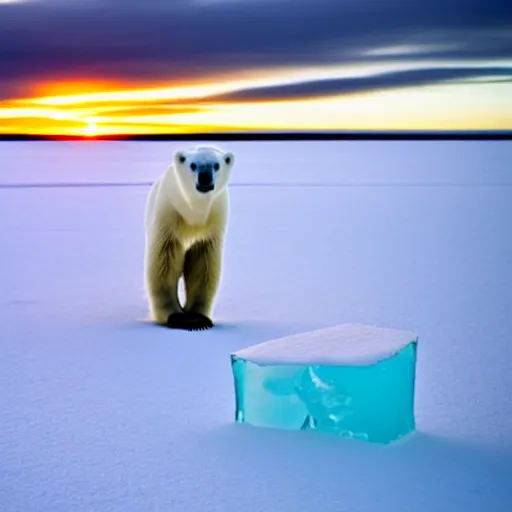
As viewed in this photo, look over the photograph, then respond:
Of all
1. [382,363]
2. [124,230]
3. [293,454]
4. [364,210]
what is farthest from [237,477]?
[364,210]

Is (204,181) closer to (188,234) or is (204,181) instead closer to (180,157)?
(180,157)

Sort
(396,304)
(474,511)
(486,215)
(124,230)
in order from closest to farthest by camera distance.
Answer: (474,511) < (396,304) < (124,230) < (486,215)

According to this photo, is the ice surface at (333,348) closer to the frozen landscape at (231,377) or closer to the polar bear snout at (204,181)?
the frozen landscape at (231,377)

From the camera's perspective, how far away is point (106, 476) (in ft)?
5.02

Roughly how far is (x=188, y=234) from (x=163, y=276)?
18 cm

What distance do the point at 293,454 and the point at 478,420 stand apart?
0.47 m

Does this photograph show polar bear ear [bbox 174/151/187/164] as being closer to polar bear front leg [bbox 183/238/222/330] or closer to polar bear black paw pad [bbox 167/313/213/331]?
polar bear front leg [bbox 183/238/222/330]

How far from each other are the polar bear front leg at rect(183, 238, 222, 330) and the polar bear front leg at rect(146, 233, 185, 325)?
58mm

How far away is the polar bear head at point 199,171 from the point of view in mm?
2783

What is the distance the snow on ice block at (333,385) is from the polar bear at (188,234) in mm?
1139

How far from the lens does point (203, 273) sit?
3051 mm

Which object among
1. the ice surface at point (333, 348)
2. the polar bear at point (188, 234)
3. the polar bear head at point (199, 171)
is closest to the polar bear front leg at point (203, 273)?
the polar bear at point (188, 234)

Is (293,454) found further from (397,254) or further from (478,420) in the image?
(397,254)

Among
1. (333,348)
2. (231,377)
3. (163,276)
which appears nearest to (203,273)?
(163,276)
